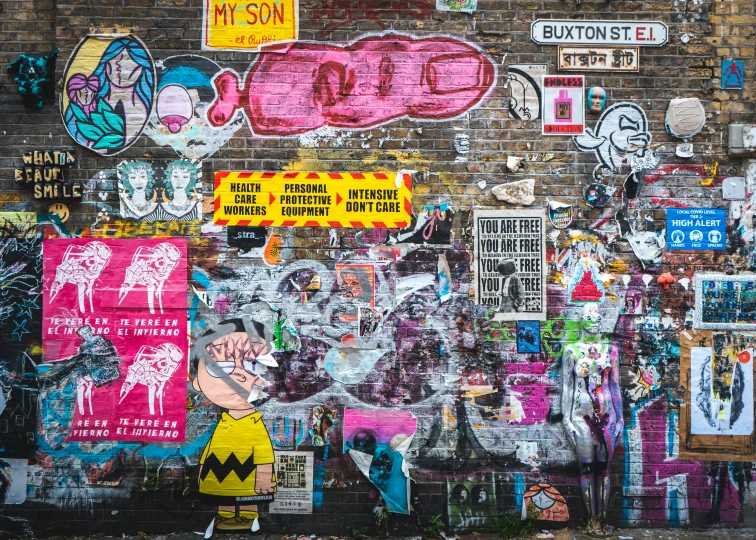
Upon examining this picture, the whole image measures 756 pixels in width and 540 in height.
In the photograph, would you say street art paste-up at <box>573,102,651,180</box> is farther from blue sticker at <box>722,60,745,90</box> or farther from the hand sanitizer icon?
blue sticker at <box>722,60,745,90</box>

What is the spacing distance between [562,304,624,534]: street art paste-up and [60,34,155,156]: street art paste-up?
4427mm

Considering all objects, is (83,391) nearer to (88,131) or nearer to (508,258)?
(88,131)

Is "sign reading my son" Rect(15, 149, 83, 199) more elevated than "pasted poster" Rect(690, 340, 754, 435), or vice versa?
"sign reading my son" Rect(15, 149, 83, 199)

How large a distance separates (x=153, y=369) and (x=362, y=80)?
3.20m

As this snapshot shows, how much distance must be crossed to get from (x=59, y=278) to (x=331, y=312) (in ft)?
8.11

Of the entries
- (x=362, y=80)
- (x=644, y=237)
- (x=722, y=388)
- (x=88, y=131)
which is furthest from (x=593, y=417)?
(x=88, y=131)

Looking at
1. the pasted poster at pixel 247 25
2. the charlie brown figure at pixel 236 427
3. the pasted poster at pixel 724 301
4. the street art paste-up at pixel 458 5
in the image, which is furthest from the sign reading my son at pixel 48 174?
the pasted poster at pixel 724 301

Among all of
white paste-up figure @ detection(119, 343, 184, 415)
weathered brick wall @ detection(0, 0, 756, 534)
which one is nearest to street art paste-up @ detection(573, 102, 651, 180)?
weathered brick wall @ detection(0, 0, 756, 534)

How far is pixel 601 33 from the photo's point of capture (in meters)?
5.26

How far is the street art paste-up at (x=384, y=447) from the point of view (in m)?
5.18

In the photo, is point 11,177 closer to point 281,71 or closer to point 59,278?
point 59,278

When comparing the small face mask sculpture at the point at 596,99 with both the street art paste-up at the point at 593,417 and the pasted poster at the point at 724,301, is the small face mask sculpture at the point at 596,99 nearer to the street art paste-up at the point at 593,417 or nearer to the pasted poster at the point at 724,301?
the pasted poster at the point at 724,301

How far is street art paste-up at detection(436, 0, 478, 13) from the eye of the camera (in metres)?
5.25

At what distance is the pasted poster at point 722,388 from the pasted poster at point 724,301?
0.14 metres
